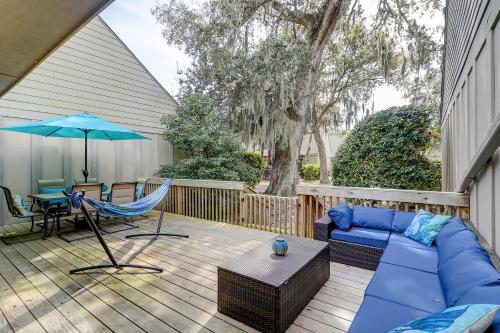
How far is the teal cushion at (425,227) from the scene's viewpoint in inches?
108

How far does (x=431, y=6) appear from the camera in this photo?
8.11 m

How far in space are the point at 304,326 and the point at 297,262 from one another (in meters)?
0.49

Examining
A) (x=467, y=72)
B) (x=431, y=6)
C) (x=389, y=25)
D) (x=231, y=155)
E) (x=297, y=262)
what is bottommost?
(x=297, y=262)

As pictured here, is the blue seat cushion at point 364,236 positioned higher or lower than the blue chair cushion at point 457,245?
lower

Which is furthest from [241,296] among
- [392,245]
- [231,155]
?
[231,155]

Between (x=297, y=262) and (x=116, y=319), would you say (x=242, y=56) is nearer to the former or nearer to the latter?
(x=297, y=262)

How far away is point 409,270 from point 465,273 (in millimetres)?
597

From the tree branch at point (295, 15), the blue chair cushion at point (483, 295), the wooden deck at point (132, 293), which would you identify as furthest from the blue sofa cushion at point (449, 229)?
the tree branch at point (295, 15)

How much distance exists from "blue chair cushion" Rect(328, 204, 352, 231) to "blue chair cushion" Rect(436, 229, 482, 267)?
3.51ft

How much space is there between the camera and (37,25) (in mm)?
2121

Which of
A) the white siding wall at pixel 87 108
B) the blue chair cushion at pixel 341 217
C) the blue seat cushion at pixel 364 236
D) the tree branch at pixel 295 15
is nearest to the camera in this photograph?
the blue seat cushion at pixel 364 236

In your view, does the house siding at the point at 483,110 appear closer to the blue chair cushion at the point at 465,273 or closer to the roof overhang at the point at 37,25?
the blue chair cushion at the point at 465,273

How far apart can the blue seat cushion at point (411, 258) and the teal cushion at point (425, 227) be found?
27 centimetres

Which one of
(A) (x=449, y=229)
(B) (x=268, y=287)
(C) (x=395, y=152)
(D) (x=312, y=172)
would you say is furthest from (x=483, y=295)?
(D) (x=312, y=172)
